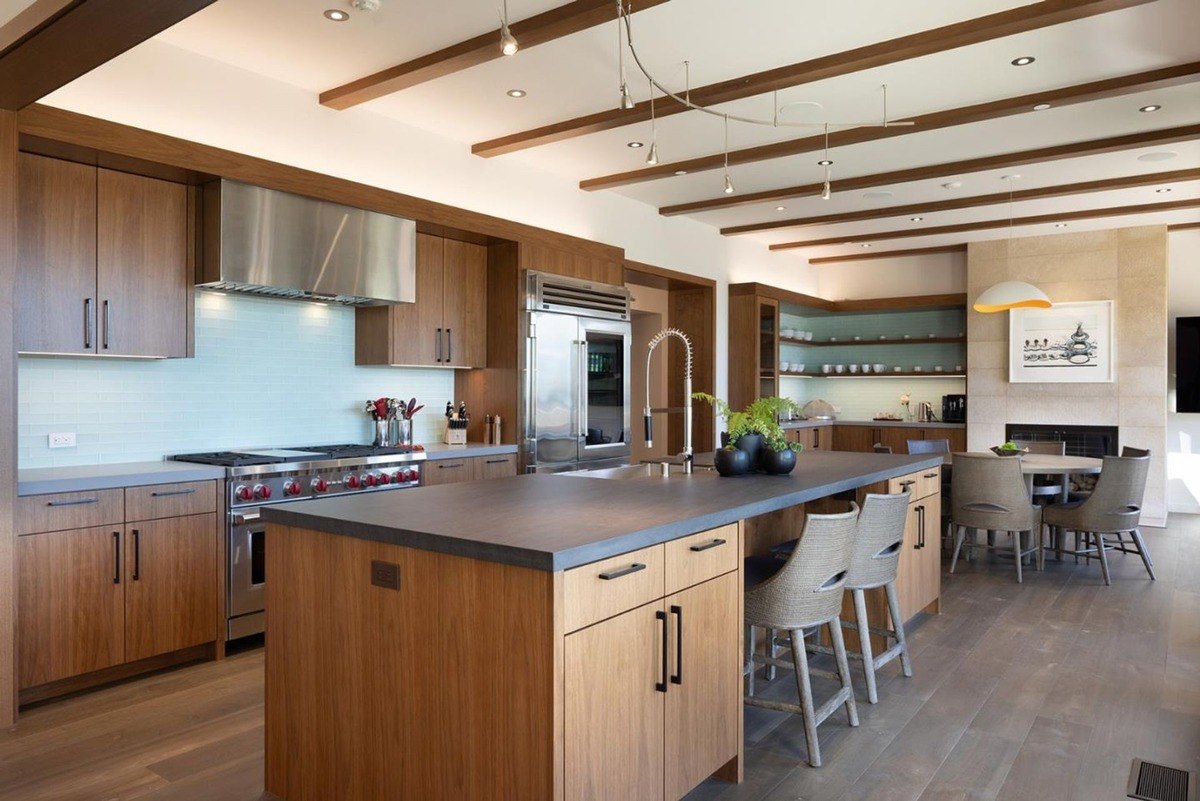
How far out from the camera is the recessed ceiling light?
572cm

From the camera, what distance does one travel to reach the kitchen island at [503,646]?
1916mm

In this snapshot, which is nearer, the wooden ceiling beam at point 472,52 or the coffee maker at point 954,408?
the wooden ceiling beam at point 472,52

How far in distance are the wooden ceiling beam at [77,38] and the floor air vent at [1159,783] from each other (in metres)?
3.69

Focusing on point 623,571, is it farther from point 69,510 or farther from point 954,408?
point 954,408

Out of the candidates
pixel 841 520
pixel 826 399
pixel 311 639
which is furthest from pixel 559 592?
pixel 826 399

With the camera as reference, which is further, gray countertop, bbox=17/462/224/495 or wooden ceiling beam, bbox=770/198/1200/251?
wooden ceiling beam, bbox=770/198/1200/251

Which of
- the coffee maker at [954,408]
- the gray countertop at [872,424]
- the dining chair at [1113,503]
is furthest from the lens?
the coffee maker at [954,408]

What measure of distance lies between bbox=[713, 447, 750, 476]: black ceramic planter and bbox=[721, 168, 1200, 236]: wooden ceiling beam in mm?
4841

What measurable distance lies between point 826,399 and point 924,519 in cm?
635

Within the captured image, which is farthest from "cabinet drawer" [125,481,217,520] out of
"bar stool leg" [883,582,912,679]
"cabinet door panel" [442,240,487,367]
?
"bar stool leg" [883,582,912,679]

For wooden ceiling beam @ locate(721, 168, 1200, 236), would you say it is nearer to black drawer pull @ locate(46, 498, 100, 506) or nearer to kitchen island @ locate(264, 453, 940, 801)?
kitchen island @ locate(264, 453, 940, 801)

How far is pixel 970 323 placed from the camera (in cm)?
903

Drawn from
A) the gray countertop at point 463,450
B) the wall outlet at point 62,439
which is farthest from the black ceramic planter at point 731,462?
the wall outlet at point 62,439

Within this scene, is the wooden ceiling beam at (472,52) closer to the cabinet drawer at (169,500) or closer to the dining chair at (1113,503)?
the cabinet drawer at (169,500)
